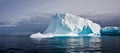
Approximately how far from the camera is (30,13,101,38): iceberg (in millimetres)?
22297

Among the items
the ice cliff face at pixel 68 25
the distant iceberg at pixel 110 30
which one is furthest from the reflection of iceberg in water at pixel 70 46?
the distant iceberg at pixel 110 30

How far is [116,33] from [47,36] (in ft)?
26.8

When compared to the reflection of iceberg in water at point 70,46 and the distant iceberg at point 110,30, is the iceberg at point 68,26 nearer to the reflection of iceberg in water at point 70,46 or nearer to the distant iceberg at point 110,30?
the distant iceberg at point 110,30

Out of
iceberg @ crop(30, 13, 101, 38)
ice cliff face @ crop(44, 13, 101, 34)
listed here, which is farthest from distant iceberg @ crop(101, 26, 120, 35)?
ice cliff face @ crop(44, 13, 101, 34)

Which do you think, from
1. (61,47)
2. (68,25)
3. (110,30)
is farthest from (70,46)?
(110,30)

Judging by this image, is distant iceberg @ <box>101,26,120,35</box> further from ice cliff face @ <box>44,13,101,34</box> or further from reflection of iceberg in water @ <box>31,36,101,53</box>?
reflection of iceberg in water @ <box>31,36,101,53</box>

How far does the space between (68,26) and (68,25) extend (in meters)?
0.13

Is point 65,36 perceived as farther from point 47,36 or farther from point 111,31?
point 111,31

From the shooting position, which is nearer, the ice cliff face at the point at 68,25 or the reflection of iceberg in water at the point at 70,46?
the reflection of iceberg in water at the point at 70,46

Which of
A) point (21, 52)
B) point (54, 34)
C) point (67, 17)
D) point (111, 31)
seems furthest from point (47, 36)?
point (21, 52)

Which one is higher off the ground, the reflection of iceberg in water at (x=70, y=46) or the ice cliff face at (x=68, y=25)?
the ice cliff face at (x=68, y=25)

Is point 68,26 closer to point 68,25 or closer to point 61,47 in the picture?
point 68,25

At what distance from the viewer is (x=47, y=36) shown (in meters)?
23.7

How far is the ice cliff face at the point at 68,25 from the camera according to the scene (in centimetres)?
2227
